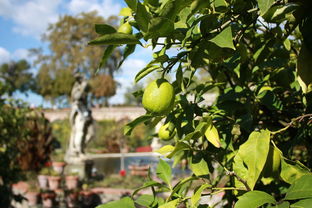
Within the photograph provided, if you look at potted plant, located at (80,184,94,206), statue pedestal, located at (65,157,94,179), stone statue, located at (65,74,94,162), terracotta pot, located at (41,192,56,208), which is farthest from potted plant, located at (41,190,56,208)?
stone statue, located at (65,74,94,162)

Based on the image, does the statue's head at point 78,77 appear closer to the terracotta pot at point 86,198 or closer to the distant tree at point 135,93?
the distant tree at point 135,93

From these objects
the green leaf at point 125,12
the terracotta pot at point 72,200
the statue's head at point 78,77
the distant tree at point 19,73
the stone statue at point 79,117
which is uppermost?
the distant tree at point 19,73

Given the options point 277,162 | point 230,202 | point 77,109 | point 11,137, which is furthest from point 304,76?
point 77,109

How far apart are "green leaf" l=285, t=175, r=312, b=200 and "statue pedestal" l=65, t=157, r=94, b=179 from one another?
24.4ft

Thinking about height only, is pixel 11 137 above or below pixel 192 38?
below

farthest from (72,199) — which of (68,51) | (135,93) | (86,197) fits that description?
(68,51)

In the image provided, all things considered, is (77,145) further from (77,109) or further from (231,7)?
(231,7)

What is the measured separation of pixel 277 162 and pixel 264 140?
0.07 meters

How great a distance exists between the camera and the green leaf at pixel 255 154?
0.55 metres

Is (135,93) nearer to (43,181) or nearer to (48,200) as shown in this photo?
(48,200)

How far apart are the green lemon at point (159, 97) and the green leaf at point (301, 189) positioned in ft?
0.82

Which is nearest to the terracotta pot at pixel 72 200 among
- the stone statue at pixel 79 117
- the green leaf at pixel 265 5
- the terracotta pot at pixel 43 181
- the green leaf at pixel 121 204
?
the terracotta pot at pixel 43 181

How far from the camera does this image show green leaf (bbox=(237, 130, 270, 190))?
21.6 inches

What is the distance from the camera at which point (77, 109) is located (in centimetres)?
824
